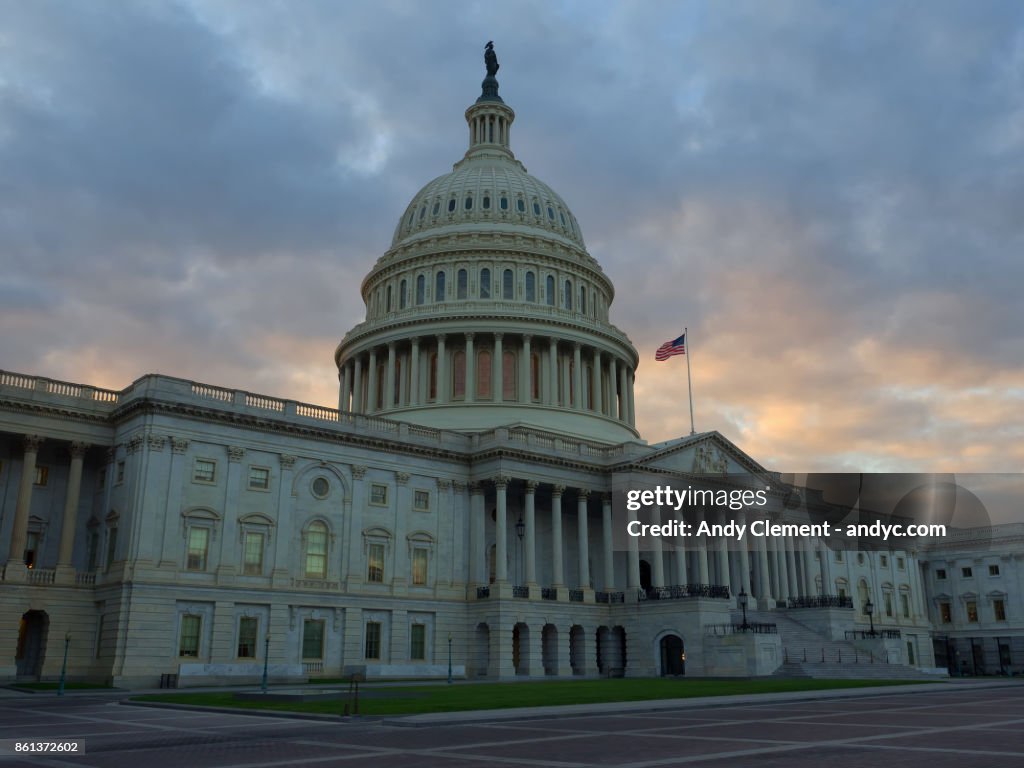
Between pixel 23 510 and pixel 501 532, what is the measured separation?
2850 cm

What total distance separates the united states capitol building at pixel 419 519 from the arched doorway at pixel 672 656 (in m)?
0.15

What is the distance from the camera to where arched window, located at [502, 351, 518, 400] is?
3260 inches

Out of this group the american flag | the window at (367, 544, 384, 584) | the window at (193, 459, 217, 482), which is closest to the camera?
the window at (193, 459, 217, 482)

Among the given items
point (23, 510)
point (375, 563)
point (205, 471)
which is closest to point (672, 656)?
point (375, 563)

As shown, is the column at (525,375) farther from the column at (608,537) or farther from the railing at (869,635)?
the railing at (869,635)

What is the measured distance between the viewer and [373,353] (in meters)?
87.4

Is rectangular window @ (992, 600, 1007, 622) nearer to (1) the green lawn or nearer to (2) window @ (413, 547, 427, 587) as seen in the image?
(2) window @ (413, 547, 427, 587)

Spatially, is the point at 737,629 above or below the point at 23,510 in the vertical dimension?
below

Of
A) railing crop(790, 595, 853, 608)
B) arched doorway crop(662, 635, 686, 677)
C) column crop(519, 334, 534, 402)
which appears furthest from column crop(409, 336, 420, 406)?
railing crop(790, 595, 853, 608)

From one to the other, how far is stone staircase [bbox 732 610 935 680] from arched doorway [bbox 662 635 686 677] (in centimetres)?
430

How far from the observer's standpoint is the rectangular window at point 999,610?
104438 millimetres

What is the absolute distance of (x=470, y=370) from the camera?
269 ft

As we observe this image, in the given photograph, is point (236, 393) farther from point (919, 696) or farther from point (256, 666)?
point (919, 696)

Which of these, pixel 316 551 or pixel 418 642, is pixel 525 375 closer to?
pixel 418 642
